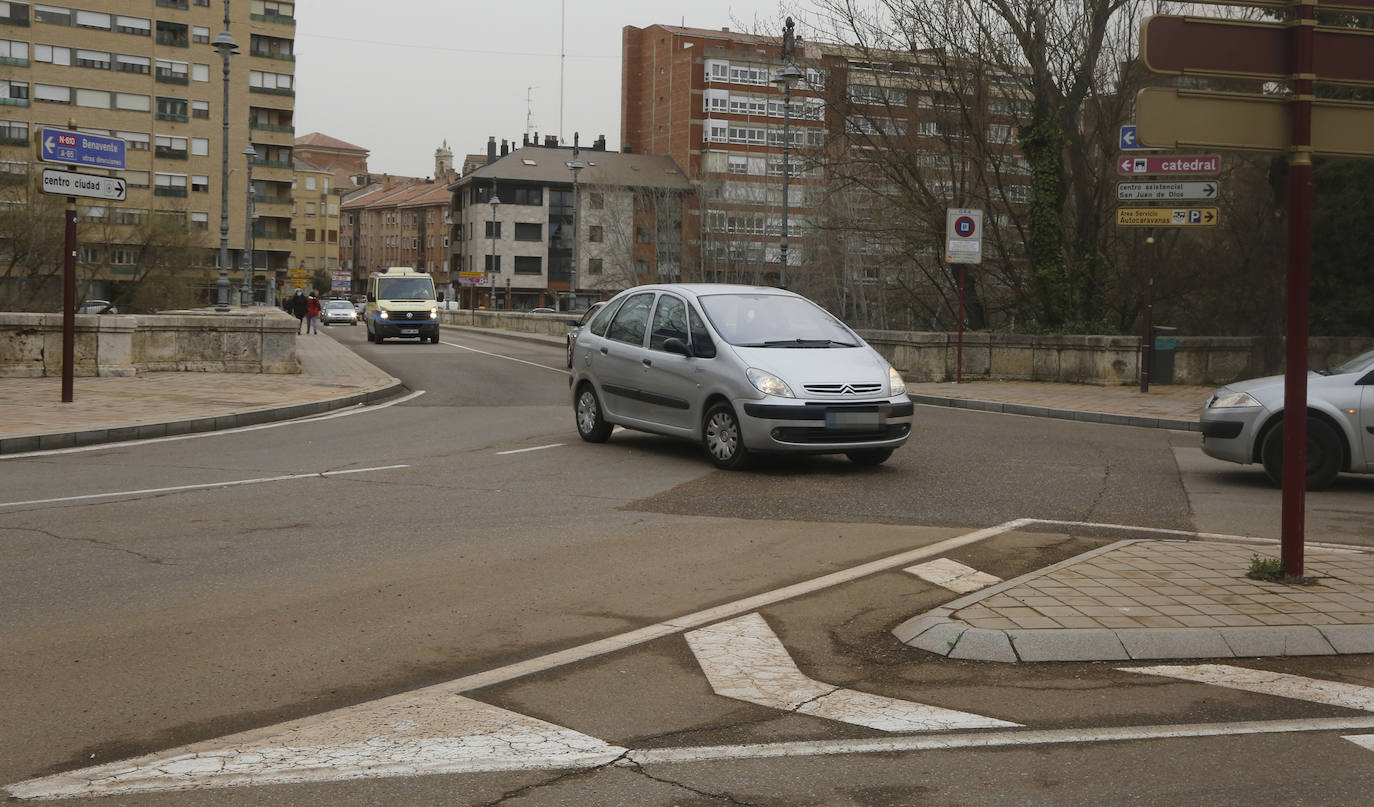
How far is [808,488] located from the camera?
36.1 feet

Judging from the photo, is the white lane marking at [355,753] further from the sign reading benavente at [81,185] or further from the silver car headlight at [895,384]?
the sign reading benavente at [81,185]

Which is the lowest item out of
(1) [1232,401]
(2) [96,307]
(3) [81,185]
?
(1) [1232,401]

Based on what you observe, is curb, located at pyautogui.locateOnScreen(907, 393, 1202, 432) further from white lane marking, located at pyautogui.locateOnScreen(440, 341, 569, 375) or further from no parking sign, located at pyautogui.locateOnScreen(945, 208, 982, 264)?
white lane marking, located at pyautogui.locateOnScreen(440, 341, 569, 375)

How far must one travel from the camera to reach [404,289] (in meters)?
43.4

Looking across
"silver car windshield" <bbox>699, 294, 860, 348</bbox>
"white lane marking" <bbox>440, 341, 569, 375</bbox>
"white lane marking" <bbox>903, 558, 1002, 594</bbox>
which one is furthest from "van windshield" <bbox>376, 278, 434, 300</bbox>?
"white lane marking" <bbox>903, 558, 1002, 594</bbox>

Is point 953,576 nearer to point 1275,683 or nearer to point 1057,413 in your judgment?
point 1275,683

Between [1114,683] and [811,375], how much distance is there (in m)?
6.41

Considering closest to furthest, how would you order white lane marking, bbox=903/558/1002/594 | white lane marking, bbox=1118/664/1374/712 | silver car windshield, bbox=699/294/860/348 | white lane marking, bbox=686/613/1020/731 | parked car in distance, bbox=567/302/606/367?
white lane marking, bbox=686/613/1020/731 < white lane marking, bbox=1118/664/1374/712 < white lane marking, bbox=903/558/1002/594 < silver car windshield, bbox=699/294/860/348 < parked car in distance, bbox=567/302/606/367

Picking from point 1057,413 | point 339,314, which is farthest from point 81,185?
point 339,314

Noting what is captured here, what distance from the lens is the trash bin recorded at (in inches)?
907

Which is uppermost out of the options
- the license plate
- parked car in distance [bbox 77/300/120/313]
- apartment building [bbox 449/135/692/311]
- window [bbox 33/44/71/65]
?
window [bbox 33/44/71/65]

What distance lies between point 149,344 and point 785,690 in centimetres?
1900

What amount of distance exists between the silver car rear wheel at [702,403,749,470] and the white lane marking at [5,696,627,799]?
6979 millimetres

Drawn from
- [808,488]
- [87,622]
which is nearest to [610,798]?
[87,622]
